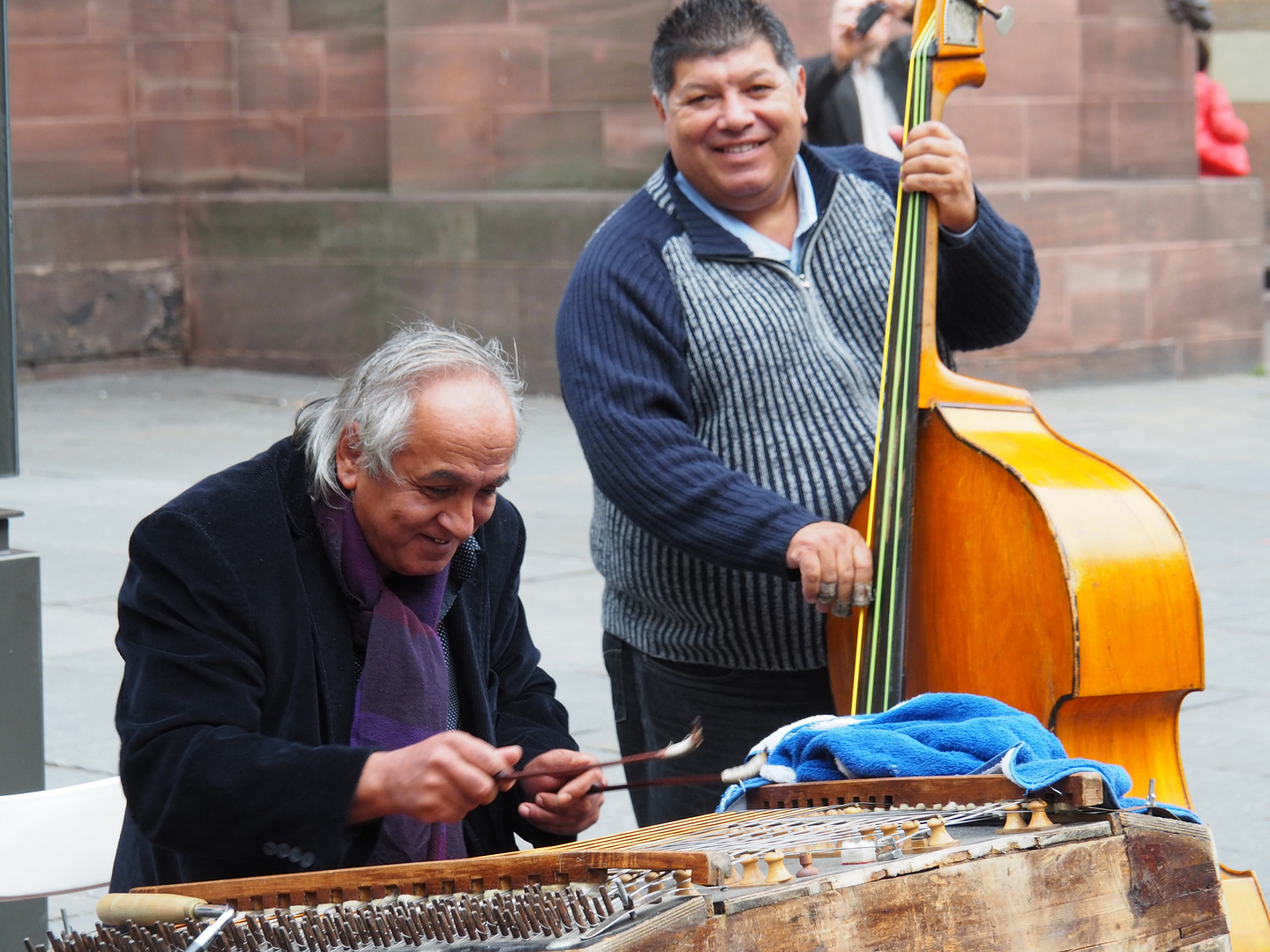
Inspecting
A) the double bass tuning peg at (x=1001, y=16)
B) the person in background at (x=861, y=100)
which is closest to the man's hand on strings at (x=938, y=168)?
the double bass tuning peg at (x=1001, y=16)

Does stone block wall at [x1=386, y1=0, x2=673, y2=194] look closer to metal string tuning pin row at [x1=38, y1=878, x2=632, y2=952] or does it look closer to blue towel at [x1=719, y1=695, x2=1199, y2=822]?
blue towel at [x1=719, y1=695, x2=1199, y2=822]

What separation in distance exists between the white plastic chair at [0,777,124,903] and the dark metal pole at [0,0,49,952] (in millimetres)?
822

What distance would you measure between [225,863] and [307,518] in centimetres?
41

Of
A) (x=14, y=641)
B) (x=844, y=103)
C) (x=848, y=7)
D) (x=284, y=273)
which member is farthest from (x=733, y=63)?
(x=284, y=273)

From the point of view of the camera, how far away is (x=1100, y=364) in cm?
1045

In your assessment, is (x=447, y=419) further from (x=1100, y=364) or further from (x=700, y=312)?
(x=1100, y=364)

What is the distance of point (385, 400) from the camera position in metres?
2.23

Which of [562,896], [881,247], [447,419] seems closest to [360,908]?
[562,896]

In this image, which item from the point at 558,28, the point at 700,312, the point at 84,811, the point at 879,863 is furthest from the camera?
the point at 558,28

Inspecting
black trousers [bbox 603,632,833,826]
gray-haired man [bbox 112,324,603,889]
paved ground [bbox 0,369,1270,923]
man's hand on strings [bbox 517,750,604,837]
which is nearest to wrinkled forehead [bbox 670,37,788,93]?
gray-haired man [bbox 112,324,603,889]

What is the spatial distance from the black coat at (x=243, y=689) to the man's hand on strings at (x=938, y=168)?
96 centimetres

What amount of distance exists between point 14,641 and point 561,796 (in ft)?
4.35

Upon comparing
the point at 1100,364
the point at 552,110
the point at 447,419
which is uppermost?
the point at 552,110

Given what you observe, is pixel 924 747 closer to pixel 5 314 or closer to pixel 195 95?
pixel 5 314
